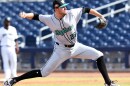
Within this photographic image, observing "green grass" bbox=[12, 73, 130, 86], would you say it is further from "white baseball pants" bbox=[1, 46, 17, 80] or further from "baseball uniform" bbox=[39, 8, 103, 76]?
"baseball uniform" bbox=[39, 8, 103, 76]

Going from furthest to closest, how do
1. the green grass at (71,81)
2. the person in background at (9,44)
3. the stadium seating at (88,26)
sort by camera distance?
the stadium seating at (88,26), the person in background at (9,44), the green grass at (71,81)

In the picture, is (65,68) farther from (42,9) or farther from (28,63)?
(42,9)

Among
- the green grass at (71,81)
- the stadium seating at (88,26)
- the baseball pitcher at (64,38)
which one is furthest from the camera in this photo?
the stadium seating at (88,26)

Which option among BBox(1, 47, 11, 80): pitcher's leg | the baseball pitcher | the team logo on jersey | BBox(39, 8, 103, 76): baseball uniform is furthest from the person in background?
the team logo on jersey

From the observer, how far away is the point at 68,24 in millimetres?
8945

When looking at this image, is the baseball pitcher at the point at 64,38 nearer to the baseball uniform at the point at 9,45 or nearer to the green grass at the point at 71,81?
the green grass at the point at 71,81

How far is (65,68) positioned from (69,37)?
39.0ft

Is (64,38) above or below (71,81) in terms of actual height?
above

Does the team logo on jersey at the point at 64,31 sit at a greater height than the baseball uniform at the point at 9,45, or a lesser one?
greater

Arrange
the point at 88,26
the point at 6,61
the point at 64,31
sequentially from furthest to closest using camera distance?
the point at 88,26, the point at 6,61, the point at 64,31

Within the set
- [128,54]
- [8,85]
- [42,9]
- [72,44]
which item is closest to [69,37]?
[72,44]

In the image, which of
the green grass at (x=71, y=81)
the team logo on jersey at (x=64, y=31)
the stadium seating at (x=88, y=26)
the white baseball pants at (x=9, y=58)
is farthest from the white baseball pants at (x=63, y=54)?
the stadium seating at (x=88, y=26)

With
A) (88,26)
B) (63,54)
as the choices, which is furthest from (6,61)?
(88,26)

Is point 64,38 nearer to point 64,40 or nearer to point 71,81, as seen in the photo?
point 64,40
